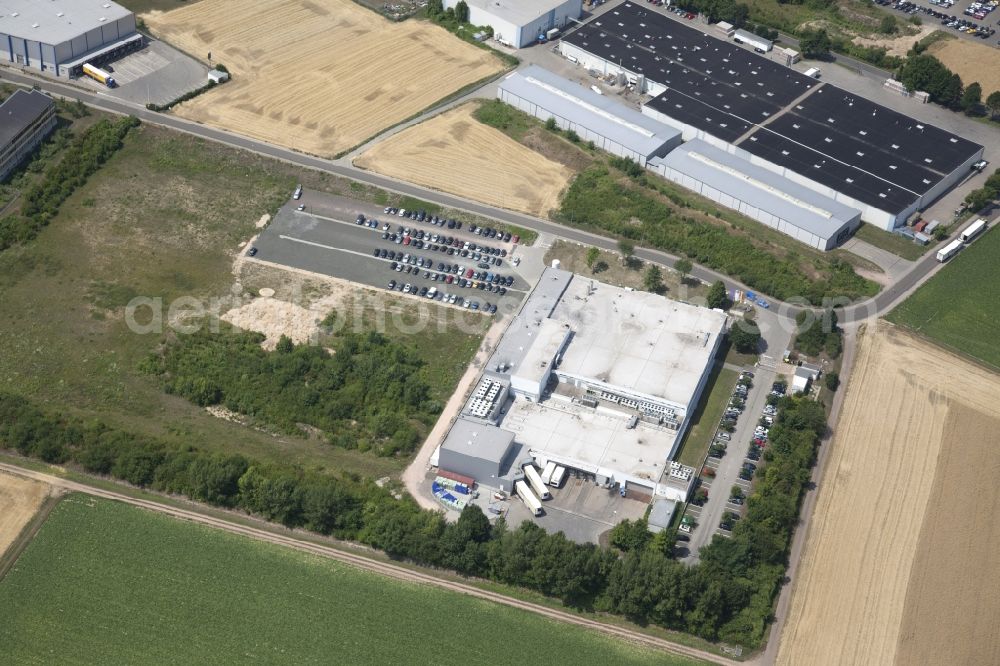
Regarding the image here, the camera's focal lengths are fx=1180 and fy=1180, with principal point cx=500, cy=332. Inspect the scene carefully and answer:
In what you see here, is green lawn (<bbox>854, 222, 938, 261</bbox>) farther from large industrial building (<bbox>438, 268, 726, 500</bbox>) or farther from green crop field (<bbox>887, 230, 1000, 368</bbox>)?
→ large industrial building (<bbox>438, 268, 726, 500</bbox>)

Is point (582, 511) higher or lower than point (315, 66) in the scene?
lower

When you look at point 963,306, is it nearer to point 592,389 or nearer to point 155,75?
point 592,389

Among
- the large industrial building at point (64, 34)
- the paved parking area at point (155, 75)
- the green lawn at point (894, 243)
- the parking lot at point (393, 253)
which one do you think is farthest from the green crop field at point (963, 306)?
the large industrial building at point (64, 34)

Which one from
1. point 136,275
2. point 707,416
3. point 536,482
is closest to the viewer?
point 536,482

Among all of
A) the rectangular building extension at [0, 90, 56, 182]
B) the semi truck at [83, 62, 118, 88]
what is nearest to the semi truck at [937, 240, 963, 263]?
the semi truck at [83, 62, 118, 88]

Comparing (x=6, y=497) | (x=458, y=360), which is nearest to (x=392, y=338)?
(x=458, y=360)

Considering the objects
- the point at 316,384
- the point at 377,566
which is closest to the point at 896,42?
the point at 316,384
